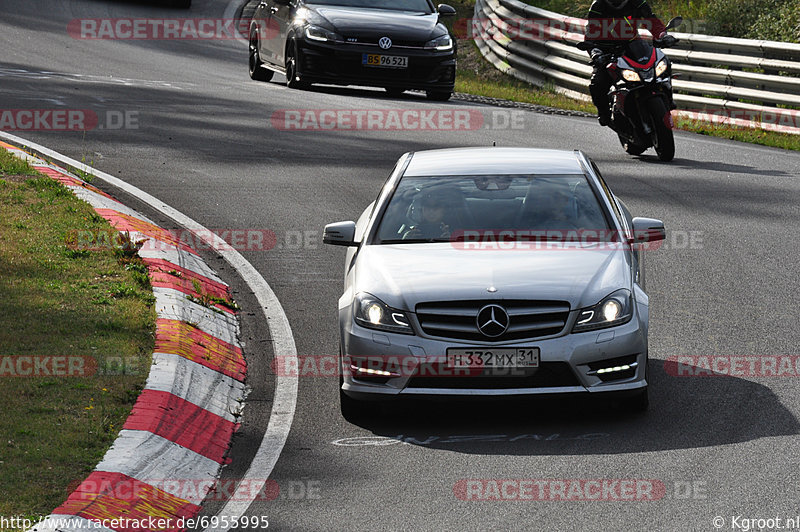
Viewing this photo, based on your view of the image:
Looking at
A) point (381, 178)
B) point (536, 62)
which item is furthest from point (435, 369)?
point (536, 62)

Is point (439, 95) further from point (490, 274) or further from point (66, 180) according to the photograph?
point (490, 274)

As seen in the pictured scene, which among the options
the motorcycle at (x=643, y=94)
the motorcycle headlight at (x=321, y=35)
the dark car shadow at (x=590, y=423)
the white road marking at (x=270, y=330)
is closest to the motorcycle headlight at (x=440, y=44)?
the motorcycle headlight at (x=321, y=35)

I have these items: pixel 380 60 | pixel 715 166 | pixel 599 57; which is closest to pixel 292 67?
pixel 380 60

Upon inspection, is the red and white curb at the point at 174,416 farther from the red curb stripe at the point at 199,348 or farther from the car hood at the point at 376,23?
the car hood at the point at 376,23

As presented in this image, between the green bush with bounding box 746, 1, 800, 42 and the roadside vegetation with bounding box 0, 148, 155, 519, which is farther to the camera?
the green bush with bounding box 746, 1, 800, 42

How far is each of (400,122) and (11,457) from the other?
12424mm

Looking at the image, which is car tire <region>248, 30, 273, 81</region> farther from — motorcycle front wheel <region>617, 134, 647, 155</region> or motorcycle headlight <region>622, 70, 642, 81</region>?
motorcycle headlight <region>622, 70, 642, 81</region>

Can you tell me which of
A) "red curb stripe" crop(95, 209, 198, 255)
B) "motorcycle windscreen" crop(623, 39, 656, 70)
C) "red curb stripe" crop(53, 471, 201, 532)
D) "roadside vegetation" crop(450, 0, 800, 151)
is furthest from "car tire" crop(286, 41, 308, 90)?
"red curb stripe" crop(53, 471, 201, 532)

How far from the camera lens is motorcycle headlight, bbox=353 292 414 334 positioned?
275 inches

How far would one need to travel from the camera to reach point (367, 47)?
1869 cm

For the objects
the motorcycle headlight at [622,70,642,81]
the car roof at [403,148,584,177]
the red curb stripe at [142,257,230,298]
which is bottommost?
the red curb stripe at [142,257,230,298]

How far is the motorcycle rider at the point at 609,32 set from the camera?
51.0 ft

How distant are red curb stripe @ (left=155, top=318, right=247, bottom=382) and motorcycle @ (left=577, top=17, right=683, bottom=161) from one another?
8.10 m

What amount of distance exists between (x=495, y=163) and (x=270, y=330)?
1.98 m
